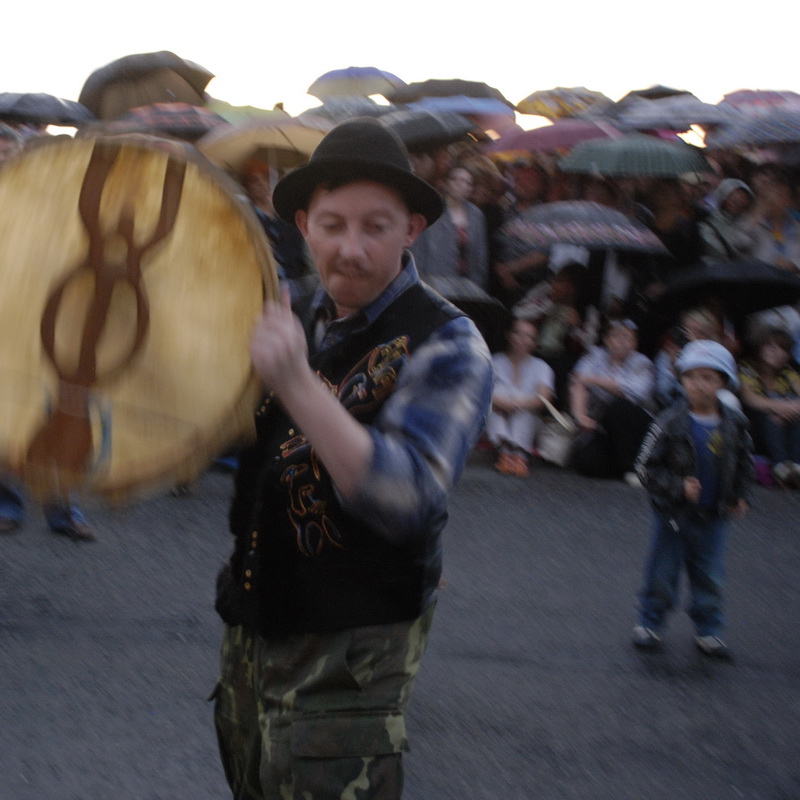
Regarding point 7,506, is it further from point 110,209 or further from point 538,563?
point 110,209

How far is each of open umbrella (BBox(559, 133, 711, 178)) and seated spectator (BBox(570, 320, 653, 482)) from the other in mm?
1465

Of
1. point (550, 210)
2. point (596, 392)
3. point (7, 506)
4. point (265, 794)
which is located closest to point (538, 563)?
point (596, 392)

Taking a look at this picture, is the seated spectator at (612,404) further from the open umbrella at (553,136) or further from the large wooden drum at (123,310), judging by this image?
the large wooden drum at (123,310)

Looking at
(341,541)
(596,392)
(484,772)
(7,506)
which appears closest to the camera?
(341,541)

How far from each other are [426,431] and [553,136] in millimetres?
8799

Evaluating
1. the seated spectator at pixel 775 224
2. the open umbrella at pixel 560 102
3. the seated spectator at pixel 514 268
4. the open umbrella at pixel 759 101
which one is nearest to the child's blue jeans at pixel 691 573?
the seated spectator at pixel 514 268

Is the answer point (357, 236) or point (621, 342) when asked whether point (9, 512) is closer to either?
point (621, 342)

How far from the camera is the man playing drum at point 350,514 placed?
2.18 metres

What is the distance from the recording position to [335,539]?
7.39 ft

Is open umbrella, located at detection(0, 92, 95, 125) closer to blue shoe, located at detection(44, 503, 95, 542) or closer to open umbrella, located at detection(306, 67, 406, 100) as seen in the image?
open umbrella, located at detection(306, 67, 406, 100)

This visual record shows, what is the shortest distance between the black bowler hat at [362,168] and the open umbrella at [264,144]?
18.8 feet

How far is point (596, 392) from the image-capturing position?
8.66 meters

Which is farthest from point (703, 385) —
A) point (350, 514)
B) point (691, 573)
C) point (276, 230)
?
point (350, 514)

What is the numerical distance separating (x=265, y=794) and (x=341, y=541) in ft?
1.64
